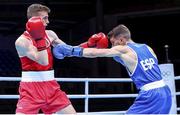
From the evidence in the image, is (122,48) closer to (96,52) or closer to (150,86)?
(96,52)

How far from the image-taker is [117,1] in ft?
38.0

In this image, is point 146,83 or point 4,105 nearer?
point 146,83

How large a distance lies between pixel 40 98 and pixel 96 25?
7455 mm

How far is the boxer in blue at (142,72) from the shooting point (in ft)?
10.2

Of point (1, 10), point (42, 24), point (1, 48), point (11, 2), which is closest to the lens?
point (42, 24)

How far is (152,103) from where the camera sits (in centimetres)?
309

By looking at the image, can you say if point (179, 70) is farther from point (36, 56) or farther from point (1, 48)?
point (36, 56)

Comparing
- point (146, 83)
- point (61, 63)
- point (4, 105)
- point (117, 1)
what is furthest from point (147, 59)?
point (61, 63)

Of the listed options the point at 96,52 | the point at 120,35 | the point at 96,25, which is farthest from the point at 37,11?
the point at 96,25

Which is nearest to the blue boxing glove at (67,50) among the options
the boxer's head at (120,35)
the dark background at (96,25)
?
the boxer's head at (120,35)

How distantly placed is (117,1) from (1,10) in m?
3.12

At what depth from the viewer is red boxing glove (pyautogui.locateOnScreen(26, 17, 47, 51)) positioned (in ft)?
9.75

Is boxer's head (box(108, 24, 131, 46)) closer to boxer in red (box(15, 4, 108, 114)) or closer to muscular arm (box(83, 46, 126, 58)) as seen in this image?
muscular arm (box(83, 46, 126, 58))

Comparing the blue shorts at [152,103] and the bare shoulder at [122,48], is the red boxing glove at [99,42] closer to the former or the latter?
the bare shoulder at [122,48]
